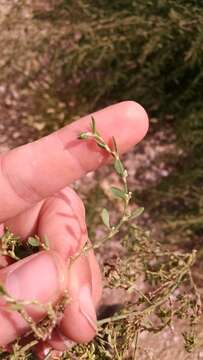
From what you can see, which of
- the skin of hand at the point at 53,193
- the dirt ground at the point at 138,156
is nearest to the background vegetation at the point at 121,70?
the dirt ground at the point at 138,156

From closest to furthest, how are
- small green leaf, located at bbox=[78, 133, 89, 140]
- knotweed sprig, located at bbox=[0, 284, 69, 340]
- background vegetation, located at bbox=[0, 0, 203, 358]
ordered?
1. knotweed sprig, located at bbox=[0, 284, 69, 340]
2. small green leaf, located at bbox=[78, 133, 89, 140]
3. background vegetation, located at bbox=[0, 0, 203, 358]

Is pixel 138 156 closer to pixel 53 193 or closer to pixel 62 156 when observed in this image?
pixel 53 193

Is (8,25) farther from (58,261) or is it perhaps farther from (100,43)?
(58,261)

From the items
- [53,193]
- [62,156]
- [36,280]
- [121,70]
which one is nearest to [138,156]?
[121,70]

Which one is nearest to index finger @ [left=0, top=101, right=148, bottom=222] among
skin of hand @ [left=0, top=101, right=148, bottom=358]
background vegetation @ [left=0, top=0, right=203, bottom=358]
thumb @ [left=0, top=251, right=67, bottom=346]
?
Answer: skin of hand @ [left=0, top=101, right=148, bottom=358]

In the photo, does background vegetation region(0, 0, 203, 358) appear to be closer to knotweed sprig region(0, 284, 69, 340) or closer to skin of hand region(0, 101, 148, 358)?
skin of hand region(0, 101, 148, 358)

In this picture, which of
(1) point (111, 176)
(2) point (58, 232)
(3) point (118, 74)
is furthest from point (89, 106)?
(2) point (58, 232)
